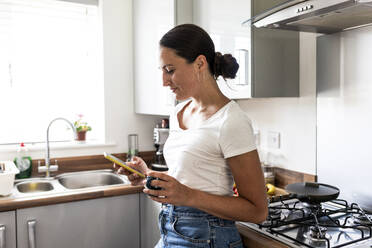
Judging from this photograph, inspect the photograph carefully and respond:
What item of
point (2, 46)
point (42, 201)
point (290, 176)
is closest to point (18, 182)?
point (42, 201)

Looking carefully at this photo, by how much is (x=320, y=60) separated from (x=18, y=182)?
179 centimetres

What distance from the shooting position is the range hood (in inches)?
43.1

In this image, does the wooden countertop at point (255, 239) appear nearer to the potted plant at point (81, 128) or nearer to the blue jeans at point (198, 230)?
the blue jeans at point (198, 230)

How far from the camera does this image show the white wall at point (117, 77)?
243 cm

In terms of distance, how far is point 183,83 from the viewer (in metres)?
1.15

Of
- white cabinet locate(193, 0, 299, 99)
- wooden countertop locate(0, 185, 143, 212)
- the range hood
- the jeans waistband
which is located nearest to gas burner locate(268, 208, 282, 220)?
the jeans waistband

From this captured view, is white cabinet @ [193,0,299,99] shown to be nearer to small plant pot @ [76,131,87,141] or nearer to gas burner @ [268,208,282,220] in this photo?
gas burner @ [268,208,282,220]

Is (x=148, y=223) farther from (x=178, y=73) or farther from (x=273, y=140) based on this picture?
(x=178, y=73)

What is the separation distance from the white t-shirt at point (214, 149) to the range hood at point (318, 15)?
404mm

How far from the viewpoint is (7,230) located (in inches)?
65.6

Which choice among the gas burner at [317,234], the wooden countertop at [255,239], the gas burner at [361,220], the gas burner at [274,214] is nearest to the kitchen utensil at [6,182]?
the wooden countertop at [255,239]

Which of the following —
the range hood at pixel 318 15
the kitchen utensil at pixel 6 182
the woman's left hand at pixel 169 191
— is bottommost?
the kitchen utensil at pixel 6 182

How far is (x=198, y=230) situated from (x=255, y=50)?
0.85 m

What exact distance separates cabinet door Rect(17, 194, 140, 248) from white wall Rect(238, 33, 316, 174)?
0.86m
